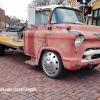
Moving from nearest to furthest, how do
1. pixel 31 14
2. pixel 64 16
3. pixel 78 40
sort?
pixel 78 40
pixel 31 14
pixel 64 16

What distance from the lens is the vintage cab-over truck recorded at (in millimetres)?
3371

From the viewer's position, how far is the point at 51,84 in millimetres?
3545

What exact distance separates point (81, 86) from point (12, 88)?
1683 millimetres

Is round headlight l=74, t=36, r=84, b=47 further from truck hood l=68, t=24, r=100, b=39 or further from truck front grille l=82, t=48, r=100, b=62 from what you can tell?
truck front grille l=82, t=48, r=100, b=62

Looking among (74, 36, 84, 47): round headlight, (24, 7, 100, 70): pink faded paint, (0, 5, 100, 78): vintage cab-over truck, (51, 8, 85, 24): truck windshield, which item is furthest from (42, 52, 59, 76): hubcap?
(51, 8, 85, 24): truck windshield

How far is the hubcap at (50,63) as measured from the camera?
3734 mm

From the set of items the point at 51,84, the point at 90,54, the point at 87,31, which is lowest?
the point at 51,84

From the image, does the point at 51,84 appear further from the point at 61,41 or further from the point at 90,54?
the point at 90,54

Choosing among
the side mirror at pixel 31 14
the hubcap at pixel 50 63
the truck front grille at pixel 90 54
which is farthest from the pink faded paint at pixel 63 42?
the side mirror at pixel 31 14

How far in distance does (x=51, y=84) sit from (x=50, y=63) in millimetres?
587

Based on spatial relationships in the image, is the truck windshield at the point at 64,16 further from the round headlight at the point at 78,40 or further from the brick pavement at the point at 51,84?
the brick pavement at the point at 51,84

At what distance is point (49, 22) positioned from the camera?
416 cm

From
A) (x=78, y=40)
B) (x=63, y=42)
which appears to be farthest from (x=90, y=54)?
(x=63, y=42)

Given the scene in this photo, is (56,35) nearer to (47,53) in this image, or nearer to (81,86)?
(47,53)
